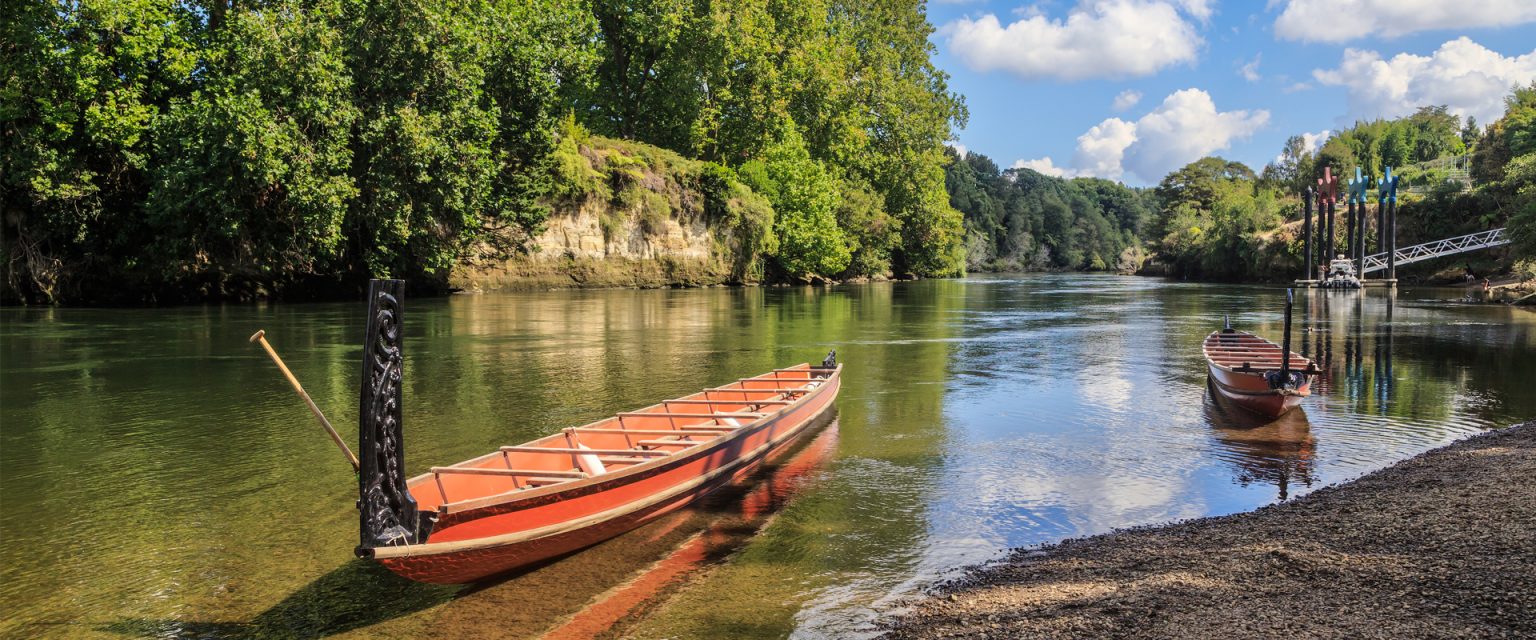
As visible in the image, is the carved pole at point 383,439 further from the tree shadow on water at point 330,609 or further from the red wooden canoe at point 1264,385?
the red wooden canoe at point 1264,385

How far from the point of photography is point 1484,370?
17.8 meters

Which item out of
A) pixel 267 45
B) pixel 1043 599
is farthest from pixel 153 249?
pixel 1043 599

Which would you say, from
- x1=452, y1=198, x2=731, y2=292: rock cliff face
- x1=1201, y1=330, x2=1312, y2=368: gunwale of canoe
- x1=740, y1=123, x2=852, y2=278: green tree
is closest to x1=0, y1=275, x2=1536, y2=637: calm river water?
x1=1201, y1=330, x2=1312, y2=368: gunwale of canoe

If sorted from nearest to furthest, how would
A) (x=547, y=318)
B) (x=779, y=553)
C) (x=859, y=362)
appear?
1. (x=779, y=553)
2. (x=859, y=362)
3. (x=547, y=318)

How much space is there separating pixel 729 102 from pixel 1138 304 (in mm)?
27441

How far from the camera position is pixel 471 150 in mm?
35094

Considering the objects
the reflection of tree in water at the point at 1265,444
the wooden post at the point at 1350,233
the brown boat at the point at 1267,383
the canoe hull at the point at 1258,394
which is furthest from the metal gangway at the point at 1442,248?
the reflection of tree in water at the point at 1265,444

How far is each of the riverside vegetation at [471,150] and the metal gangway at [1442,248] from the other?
2889 mm

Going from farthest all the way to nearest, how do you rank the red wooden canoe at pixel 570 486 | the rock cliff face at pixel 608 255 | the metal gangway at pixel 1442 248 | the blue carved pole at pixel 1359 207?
the blue carved pole at pixel 1359 207 → the metal gangway at pixel 1442 248 → the rock cliff face at pixel 608 255 → the red wooden canoe at pixel 570 486

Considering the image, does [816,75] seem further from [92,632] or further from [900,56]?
[92,632]

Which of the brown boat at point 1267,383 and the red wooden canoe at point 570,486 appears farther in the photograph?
the brown boat at point 1267,383

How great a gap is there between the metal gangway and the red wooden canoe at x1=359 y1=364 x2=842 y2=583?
5704 centimetres

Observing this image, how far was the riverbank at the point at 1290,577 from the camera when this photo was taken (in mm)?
5148

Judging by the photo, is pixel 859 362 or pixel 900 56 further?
pixel 900 56
